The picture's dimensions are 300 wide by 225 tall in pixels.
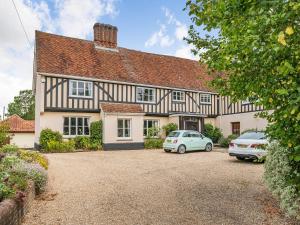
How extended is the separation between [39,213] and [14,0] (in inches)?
306

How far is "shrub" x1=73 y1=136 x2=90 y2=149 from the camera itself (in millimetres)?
19203

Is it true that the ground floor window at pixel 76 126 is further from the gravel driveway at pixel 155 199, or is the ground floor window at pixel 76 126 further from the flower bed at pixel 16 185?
the flower bed at pixel 16 185

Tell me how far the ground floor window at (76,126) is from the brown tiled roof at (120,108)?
1.73 metres

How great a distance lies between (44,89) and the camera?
18484 mm

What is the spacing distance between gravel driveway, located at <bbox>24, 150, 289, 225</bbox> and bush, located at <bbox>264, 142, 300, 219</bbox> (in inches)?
13.9

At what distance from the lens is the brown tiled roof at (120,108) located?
1972 cm

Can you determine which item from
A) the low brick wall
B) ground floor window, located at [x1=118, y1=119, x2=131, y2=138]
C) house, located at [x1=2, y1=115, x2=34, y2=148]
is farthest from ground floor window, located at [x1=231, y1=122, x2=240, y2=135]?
house, located at [x1=2, y1=115, x2=34, y2=148]

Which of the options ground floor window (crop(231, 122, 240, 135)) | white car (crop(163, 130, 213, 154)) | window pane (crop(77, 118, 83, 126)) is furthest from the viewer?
ground floor window (crop(231, 122, 240, 135))

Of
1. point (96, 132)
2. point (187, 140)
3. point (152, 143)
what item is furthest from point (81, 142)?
point (187, 140)

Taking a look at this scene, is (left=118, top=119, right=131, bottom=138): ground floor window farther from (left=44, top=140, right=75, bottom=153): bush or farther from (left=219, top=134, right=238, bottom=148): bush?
(left=219, top=134, right=238, bottom=148): bush

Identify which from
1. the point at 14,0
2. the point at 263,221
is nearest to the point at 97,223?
the point at 263,221

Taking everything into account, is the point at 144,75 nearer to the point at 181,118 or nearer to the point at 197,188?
the point at 181,118

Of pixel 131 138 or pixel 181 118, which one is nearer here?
pixel 131 138

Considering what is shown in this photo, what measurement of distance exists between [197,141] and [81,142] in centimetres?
780
